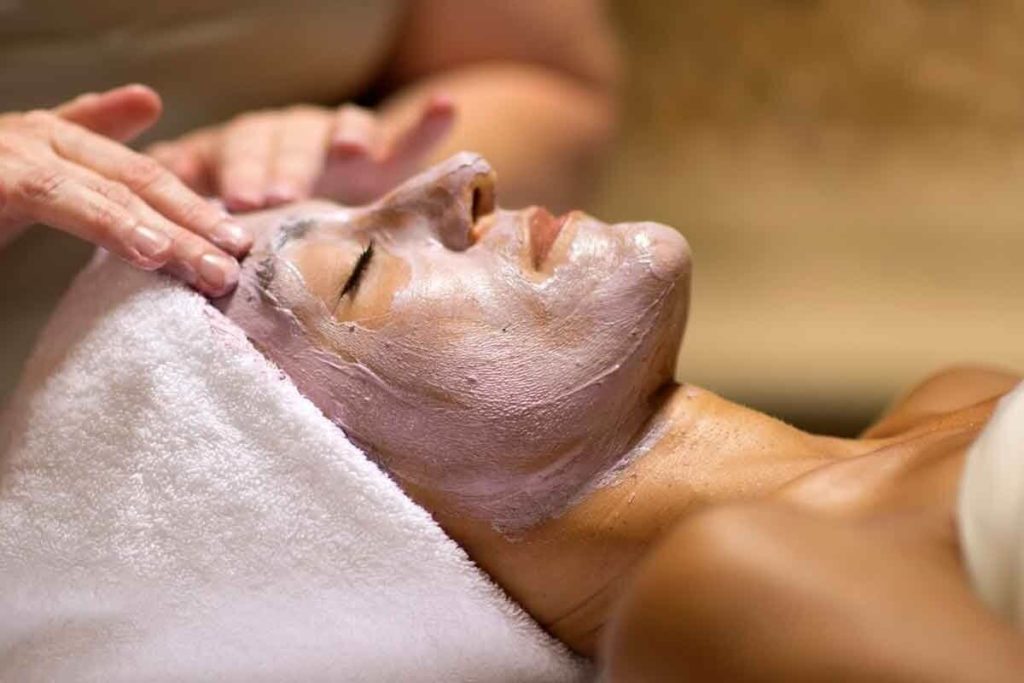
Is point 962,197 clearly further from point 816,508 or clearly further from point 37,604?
point 37,604

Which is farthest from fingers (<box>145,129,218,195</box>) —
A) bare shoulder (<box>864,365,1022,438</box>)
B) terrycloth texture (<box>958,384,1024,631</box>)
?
terrycloth texture (<box>958,384,1024,631</box>)

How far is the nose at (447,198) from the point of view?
0.95 meters

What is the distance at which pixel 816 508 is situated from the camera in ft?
2.53

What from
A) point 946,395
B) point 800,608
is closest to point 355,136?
point 946,395

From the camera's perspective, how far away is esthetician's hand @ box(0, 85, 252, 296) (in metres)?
0.92

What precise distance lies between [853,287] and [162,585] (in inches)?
50.1

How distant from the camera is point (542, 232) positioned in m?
0.95

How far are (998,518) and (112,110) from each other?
0.74 metres

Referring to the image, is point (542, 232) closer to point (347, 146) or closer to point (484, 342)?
point (484, 342)

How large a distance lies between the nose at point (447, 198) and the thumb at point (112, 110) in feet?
0.81

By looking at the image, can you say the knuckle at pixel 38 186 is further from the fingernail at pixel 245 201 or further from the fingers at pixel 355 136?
the fingers at pixel 355 136

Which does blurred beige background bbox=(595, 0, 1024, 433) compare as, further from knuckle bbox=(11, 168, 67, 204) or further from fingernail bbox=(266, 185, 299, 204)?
knuckle bbox=(11, 168, 67, 204)

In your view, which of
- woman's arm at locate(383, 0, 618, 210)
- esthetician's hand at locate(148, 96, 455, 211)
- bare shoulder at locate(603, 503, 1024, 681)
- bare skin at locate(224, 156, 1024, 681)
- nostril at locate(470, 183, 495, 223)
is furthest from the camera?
woman's arm at locate(383, 0, 618, 210)

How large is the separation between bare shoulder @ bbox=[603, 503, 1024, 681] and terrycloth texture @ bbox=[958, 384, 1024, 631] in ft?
0.05
